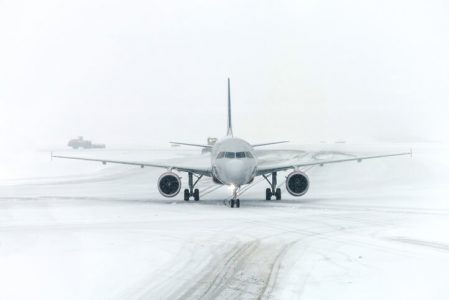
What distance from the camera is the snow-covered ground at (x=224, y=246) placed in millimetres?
13453

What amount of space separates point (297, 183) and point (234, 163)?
14.5 feet

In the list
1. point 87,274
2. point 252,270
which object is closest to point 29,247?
point 87,274

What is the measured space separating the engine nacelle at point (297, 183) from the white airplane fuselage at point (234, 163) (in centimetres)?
230

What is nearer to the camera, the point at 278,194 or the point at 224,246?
the point at 224,246

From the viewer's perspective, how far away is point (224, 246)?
18.7 meters

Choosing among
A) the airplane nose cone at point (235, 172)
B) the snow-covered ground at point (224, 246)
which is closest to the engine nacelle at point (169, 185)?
the snow-covered ground at point (224, 246)

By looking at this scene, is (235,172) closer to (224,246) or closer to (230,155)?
(230,155)

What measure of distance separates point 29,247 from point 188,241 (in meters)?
4.95

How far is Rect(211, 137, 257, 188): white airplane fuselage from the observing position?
30.1 m

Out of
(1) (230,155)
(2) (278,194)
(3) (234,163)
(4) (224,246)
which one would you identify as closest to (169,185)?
(1) (230,155)

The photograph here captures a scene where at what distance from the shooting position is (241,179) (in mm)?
30219

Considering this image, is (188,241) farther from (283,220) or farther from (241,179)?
(241,179)

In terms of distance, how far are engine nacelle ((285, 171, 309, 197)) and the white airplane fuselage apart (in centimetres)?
230

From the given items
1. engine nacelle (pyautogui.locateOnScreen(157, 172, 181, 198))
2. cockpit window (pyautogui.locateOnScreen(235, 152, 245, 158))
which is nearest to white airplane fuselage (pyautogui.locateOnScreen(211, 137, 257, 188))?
cockpit window (pyautogui.locateOnScreen(235, 152, 245, 158))
